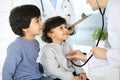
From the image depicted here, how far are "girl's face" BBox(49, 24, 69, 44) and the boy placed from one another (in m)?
0.12

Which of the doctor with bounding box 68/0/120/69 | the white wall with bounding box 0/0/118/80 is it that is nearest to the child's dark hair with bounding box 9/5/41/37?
the doctor with bounding box 68/0/120/69

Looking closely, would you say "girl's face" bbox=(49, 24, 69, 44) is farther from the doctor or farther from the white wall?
the white wall

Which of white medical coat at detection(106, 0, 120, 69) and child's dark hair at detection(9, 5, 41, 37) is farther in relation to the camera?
child's dark hair at detection(9, 5, 41, 37)

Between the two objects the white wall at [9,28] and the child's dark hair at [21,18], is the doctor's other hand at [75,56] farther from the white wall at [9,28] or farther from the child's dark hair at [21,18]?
the white wall at [9,28]

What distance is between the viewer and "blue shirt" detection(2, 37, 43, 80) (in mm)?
1636

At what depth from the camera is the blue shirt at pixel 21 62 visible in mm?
1636

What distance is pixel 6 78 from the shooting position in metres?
1.64

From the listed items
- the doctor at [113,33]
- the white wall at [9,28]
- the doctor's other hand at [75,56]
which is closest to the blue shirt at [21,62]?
the doctor's other hand at [75,56]

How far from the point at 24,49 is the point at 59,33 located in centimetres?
31

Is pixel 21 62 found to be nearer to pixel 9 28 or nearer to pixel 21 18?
pixel 21 18

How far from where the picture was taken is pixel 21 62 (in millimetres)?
1685

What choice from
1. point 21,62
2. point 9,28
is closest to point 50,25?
point 21,62

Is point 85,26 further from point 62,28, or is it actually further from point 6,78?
point 6,78

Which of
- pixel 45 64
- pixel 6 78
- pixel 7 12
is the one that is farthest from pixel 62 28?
pixel 7 12
